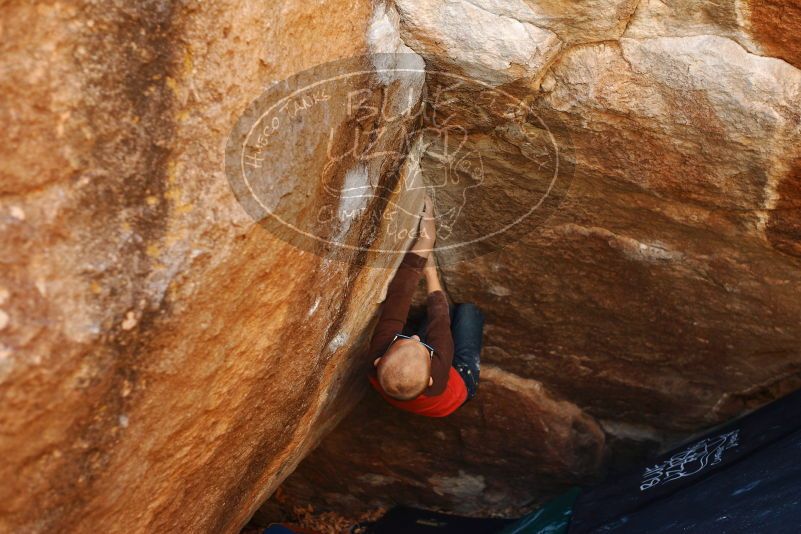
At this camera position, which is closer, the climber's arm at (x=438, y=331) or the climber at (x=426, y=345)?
the climber at (x=426, y=345)

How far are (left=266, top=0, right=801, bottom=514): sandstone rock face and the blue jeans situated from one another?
0.31 ft

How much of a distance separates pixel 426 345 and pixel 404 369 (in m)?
0.26

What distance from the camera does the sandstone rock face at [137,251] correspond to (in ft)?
5.87

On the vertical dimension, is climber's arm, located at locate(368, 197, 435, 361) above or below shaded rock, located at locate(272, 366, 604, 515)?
above

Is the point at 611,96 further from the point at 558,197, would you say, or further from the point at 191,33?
the point at 191,33

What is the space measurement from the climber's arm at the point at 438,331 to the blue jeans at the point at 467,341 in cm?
13

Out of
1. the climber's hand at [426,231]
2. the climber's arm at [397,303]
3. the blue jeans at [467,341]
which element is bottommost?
the blue jeans at [467,341]

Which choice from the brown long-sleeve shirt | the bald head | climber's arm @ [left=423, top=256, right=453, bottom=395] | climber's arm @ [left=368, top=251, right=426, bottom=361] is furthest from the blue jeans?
the bald head

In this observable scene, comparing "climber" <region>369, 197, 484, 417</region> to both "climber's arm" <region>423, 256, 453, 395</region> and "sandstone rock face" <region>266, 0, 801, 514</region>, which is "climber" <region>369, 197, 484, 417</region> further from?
"sandstone rock face" <region>266, 0, 801, 514</region>

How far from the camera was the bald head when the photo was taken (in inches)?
135

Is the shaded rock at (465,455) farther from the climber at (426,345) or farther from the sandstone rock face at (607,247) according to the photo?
the climber at (426,345)

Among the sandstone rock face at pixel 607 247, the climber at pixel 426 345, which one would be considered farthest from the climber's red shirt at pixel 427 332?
the sandstone rock face at pixel 607 247

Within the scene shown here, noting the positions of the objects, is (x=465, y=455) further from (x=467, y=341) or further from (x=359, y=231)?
(x=359, y=231)

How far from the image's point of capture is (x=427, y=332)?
12.4ft
